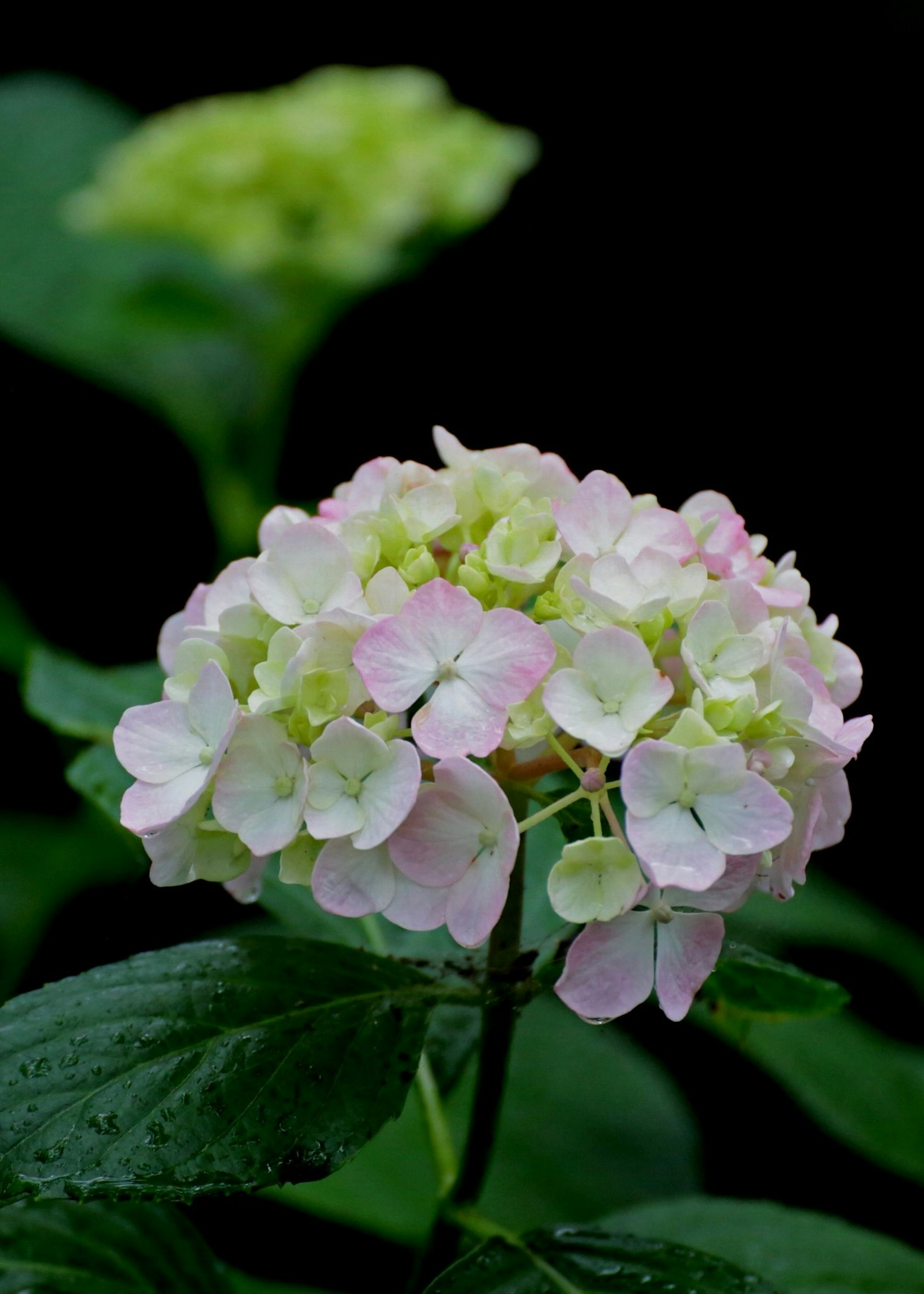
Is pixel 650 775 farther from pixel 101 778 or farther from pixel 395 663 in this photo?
pixel 101 778

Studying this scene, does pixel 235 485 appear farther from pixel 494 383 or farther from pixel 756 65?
pixel 756 65

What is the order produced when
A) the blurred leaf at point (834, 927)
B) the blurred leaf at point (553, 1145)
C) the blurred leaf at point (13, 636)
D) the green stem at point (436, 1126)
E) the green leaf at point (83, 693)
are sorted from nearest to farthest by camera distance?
the green stem at point (436, 1126) → the green leaf at point (83, 693) → the blurred leaf at point (553, 1145) → the blurred leaf at point (834, 927) → the blurred leaf at point (13, 636)

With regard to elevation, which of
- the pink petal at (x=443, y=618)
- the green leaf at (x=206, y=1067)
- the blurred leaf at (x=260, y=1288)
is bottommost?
the blurred leaf at (x=260, y=1288)

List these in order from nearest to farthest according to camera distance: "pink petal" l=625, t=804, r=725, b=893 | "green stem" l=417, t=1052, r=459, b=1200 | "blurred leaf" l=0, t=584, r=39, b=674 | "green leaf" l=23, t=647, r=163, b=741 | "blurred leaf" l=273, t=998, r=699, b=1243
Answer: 1. "pink petal" l=625, t=804, r=725, b=893
2. "green stem" l=417, t=1052, r=459, b=1200
3. "green leaf" l=23, t=647, r=163, b=741
4. "blurred leaf" l=273, t=998, r=699, b=1243
5. "blurred leaf" l=0, t=584, r=39, b=674

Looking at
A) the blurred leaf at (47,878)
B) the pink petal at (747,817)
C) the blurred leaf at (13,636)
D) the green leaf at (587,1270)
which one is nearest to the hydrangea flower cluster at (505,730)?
the pink petal at (747,817)

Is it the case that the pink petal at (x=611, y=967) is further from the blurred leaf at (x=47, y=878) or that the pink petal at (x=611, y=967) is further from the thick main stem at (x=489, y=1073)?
the blurred leaf at (x=47, y=878)

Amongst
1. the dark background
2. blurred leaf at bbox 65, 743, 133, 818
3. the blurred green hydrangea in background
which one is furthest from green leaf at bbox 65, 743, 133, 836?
the dark background

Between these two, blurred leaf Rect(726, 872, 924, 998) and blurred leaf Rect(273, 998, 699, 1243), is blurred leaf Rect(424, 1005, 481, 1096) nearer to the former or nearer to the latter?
blurred leaf Rect(273, 998, 699, 1243)

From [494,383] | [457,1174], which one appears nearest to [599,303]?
[494,383]
